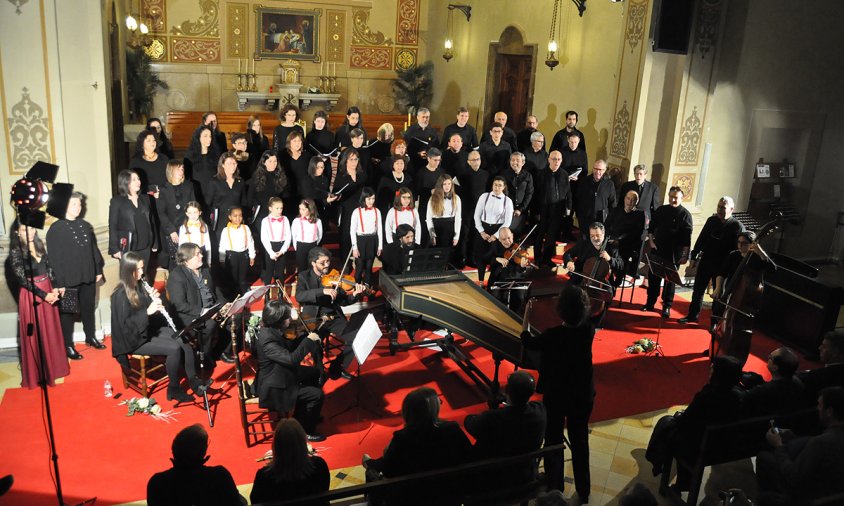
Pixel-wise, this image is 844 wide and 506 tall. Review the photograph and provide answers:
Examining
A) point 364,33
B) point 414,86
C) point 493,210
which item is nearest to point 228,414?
point 493,210

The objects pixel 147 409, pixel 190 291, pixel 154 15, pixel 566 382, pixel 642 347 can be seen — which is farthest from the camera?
pixel 154 15

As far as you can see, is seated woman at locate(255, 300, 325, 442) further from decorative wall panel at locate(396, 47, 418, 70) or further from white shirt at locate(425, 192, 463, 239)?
decorative wall panel at locate(396, 47, 418, 70)

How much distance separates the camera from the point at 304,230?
7605mm

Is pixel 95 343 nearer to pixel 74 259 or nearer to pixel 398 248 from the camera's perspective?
pixel 74 259

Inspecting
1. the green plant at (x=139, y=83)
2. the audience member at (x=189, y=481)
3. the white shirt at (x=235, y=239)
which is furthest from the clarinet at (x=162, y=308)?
the green plant at (x=139, y=83)

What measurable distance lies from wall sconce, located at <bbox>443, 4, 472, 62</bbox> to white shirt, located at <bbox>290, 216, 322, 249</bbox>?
29.9 feet

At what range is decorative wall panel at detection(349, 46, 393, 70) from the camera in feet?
56.2

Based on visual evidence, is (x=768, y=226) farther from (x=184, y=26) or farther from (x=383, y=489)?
(x=184, y=26)

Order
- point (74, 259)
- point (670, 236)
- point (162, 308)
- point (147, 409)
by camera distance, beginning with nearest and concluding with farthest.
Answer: point (147, 409), point (162, 308), point (74, 259), point (670, 236)

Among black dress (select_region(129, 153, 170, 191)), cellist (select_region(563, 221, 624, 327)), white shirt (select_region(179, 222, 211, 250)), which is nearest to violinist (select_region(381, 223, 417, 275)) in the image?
cellist (select_region(563, 221, 624, 327))

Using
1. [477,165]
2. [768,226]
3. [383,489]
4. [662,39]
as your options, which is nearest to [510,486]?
[383,489]

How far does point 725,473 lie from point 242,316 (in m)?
4.38

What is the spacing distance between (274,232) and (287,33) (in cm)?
1036

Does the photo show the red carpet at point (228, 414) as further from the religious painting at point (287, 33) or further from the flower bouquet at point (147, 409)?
the religious painting at point (287, 33)
